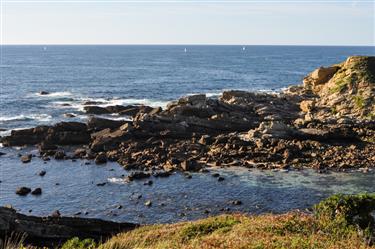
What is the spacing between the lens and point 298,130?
6806cm

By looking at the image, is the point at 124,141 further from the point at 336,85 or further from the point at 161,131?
the point at 336,85

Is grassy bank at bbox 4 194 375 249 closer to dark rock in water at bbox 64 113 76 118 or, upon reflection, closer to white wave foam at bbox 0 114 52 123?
dark rock in water at bbox 64 113 76 118

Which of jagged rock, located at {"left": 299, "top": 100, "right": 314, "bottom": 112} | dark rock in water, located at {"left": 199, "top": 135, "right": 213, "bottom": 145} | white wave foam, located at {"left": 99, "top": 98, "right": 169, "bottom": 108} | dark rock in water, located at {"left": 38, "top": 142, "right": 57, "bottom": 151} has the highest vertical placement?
jagged rock, located at {"left": 299, "top": 100, "right": 314, "bottom": 112}

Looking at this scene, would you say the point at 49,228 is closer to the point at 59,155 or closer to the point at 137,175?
the point at 137,175

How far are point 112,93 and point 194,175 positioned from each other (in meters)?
72.0

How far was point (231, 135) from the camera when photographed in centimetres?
6856

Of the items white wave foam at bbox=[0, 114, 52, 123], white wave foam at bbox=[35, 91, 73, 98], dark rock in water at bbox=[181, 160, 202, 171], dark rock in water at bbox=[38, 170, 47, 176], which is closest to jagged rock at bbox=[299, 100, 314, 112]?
dark rock in water at bbox=[181, 160, 202, 171]

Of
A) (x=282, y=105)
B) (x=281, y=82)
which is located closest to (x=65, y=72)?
(x=281, y=82)

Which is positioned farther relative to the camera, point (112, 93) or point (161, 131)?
point (112, 93)

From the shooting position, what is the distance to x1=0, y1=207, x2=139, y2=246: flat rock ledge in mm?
30578

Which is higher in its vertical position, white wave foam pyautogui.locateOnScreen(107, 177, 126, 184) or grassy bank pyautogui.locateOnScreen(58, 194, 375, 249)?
grassy bank pyautogui.locateOnScreen(58, 194, 375, 249)

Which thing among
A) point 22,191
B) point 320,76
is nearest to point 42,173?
point 22,191

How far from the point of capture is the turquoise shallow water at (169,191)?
44.3 metres

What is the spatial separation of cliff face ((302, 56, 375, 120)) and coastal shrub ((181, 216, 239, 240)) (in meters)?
52.7
